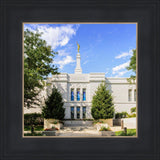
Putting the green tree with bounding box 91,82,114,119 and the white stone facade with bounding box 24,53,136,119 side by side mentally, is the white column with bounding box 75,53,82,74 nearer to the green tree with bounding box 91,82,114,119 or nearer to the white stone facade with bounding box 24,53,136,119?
the white stone facade with bounding box 24,53,136,119

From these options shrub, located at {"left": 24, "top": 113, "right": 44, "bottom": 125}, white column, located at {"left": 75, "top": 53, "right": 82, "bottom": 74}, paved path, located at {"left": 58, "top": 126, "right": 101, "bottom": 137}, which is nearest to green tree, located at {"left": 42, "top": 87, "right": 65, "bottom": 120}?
paved path, located at {"left": 58, "top": 126, "right": 101, "bottom": 137}

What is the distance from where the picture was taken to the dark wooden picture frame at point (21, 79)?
2.12ft

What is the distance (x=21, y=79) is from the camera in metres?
0.68

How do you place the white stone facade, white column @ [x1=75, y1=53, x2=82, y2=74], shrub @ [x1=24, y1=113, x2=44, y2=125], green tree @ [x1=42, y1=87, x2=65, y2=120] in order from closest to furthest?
green tree @ [x1=42, y1=87, x2=65, y2=120]
shrub @ [x1=24, y1=113, x2=44, y2=125]
the white stone facade
white column @ [x1=75, y1=53, x2=82, y2=74]

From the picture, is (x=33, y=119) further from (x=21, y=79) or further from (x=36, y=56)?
(x=21, y=79)

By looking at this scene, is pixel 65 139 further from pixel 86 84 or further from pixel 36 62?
pixel 86 84

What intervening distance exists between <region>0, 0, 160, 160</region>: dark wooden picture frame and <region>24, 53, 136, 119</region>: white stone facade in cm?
547

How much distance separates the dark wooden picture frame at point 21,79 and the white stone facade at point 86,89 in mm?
5466

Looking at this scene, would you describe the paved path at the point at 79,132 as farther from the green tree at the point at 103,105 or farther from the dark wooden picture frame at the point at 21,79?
the dark wooden picture frame at the point at 21,79

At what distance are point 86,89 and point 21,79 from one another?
587 centimetres

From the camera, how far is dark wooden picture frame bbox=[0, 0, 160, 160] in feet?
2.12

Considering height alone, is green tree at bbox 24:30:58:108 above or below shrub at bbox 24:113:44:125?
Answer: above
